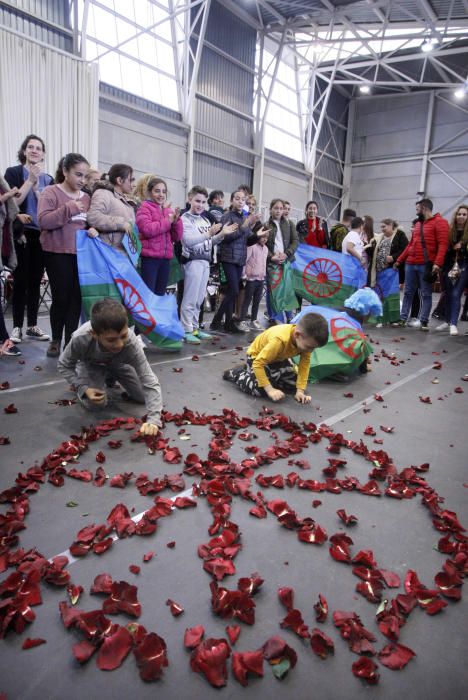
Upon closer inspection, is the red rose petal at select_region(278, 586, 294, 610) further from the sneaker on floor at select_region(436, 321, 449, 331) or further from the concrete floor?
the sneaker on floor at select_region(436, 321, 449, 331)

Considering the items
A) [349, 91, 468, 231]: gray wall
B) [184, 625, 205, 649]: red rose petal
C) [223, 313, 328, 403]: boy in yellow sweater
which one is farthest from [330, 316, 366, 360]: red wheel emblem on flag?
[349, 91, 468, 231]: gray wall

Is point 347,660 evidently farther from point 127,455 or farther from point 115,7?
point 115,7

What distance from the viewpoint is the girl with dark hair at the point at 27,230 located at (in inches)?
167

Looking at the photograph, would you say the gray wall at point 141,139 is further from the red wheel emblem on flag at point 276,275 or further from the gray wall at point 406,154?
the gray wall at point 406,154

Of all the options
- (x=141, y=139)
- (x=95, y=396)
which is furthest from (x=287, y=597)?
(x=141, y=139)

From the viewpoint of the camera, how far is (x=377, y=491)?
2.15 metres

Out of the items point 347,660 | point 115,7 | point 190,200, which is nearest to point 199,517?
point 347,660

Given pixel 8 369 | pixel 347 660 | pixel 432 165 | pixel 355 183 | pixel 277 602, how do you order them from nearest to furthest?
pixel 347 660
pixel 277 602
pixel 8 369
pixel 432 165
pixel 355 183

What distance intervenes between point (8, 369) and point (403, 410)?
315 cm

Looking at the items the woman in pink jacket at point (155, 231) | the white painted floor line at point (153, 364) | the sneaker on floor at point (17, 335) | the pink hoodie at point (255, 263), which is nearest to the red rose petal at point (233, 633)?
the white painted floor line at point (153, 364)

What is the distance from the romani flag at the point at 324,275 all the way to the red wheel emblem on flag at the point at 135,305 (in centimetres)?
303

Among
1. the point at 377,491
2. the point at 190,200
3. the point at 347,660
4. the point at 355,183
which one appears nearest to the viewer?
the point at 347,660

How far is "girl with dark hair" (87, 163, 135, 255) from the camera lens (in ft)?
13.4

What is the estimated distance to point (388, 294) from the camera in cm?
779
